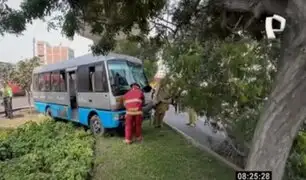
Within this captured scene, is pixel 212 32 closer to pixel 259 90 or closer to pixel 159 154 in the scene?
pixel 259 90

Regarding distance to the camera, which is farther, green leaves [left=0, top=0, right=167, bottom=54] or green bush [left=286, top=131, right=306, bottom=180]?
green bush [left=286, top=131, right=306, bottom=180]

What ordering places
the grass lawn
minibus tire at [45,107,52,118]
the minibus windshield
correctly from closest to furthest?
the grass lawn < the minibus windshield < minibus tire at [45,107,52,118]

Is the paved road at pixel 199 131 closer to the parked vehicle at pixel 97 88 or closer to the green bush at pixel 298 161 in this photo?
the parked vehicle at pixel 97 88

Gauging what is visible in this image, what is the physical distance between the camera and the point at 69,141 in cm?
1013

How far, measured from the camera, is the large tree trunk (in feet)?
10.9

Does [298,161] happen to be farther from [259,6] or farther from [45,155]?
[45,155]

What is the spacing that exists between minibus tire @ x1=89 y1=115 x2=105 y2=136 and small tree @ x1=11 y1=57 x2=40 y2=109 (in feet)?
38.9

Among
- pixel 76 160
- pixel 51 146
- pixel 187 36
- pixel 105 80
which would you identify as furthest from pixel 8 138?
pixel 187 36

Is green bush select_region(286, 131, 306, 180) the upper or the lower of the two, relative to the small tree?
lower

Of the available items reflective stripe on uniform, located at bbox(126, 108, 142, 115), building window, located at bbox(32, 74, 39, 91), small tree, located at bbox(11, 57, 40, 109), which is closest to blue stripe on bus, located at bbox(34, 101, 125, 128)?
reflective stripe on uniform, located at bbox(126, 108, 142, 115)

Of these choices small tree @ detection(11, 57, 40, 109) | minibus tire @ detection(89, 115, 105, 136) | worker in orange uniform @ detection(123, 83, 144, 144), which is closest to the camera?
worker in orange uniform @ detection(123, 83, 144, 144)

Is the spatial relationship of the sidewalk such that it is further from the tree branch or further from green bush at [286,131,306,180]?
the tree branch

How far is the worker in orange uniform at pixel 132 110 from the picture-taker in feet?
36.3

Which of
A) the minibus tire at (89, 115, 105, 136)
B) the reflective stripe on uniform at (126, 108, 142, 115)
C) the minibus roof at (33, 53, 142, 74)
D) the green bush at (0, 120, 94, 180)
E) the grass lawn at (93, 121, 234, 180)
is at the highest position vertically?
the minibus roof at (33, 53, 142, 74)
